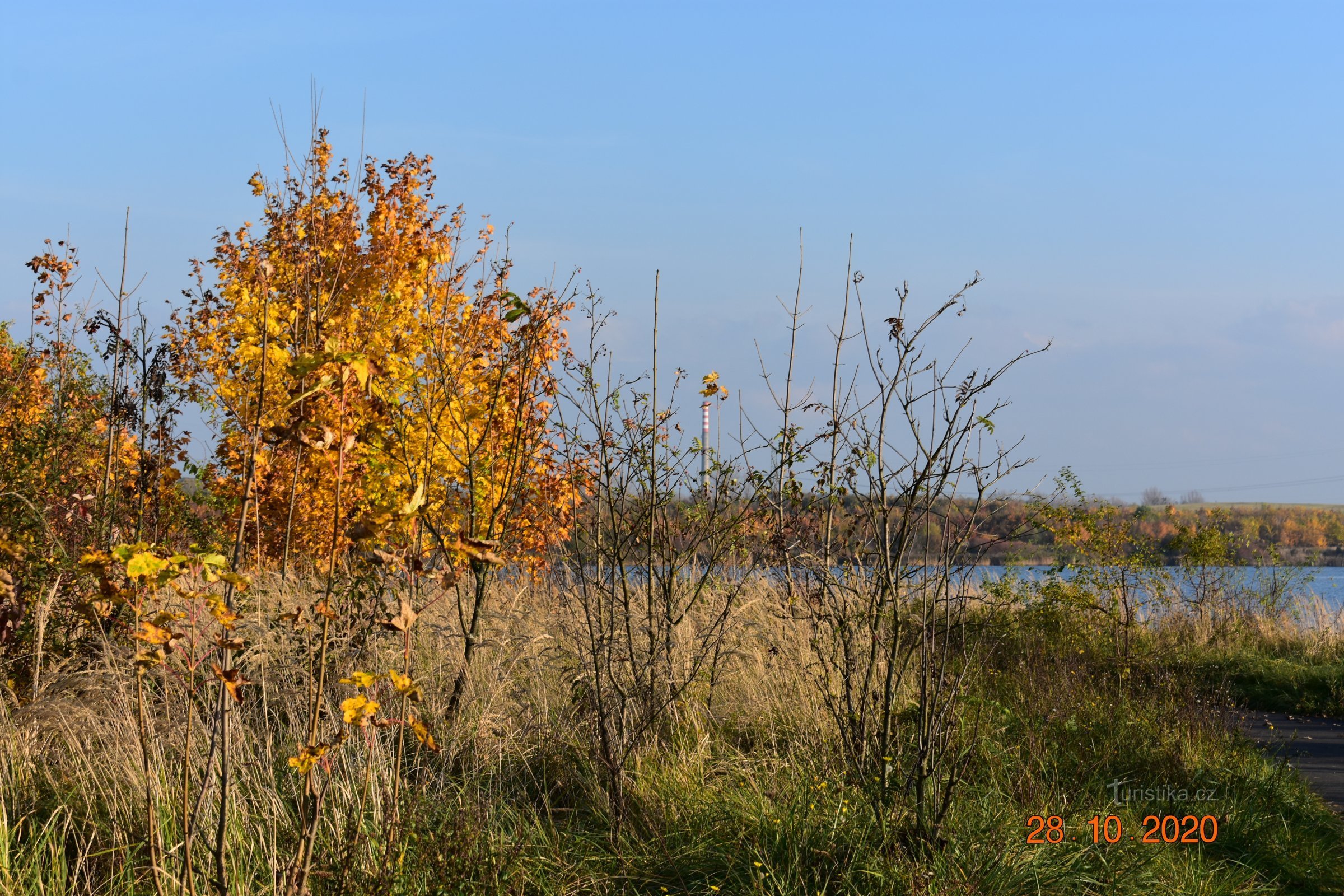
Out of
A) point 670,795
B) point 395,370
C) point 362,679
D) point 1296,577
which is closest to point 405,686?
point 362,679

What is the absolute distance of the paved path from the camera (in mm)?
5465

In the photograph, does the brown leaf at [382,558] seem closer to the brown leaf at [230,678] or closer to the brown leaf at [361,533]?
the brown leaf at [361,533]

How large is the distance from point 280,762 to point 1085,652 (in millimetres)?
6573

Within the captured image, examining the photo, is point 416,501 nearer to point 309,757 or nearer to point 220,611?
point 220,611

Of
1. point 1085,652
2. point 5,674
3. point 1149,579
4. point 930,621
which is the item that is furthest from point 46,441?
point 1149,579

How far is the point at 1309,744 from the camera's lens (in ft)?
21.5

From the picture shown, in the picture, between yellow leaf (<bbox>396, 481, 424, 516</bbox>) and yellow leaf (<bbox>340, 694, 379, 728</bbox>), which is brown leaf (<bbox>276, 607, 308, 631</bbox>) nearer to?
yellow leaf (<bbox>340, 694, 379, 728</bbox>)

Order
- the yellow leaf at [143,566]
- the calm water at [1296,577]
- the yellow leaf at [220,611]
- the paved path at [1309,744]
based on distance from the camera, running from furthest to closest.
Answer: the calm water at [1296,577], the paved path at [1309,744], the yellow leaf at [220,611], the yellow leaf at [143,566]

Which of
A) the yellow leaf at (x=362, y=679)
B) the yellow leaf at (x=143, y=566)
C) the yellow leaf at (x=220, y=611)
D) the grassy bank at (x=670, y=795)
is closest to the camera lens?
the yellow leaf at (x=143, y=566)

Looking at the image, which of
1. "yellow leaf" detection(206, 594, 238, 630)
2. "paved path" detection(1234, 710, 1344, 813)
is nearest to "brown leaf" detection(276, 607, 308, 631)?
"yellow leaf" detection(206, 594, 238, 630)

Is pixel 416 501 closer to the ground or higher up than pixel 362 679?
higher up

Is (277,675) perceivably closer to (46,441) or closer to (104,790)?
(104,790)

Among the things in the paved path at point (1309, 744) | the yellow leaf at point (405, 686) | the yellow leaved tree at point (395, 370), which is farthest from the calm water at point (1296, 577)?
the yellow leaf at point (405, 686)

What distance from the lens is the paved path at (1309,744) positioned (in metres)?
5.46
